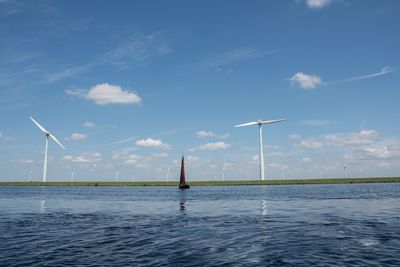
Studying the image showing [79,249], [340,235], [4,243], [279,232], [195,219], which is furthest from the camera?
[195,219]

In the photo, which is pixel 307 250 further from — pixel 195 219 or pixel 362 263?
pixel 195 219

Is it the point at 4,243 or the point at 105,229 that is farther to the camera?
the point at 105,229

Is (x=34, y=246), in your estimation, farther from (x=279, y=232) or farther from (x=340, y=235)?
(x=340, y=235)

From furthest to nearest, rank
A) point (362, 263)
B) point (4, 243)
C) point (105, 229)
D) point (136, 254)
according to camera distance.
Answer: point (105, 229) → point (4, 243) → point (136, 254) → point (362, 263)

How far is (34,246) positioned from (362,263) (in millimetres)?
20365

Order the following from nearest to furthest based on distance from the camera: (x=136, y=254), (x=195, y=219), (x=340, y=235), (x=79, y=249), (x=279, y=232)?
(x=136, y=254), (x=79, y=249), (x=340, y=235), (x=279, y=232), (x=195, y=219)

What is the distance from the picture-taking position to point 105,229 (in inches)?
1401

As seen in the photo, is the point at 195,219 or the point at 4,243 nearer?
the point at 4,243

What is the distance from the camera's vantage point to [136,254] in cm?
2373

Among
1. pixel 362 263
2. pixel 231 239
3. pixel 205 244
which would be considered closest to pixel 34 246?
pixel 205 244

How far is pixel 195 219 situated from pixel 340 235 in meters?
17.5

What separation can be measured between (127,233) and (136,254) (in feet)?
30.3

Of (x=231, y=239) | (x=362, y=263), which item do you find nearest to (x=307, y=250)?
(x=362, y=263)

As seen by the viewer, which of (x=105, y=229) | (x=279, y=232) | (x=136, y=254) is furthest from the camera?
(x=105, y=229)
